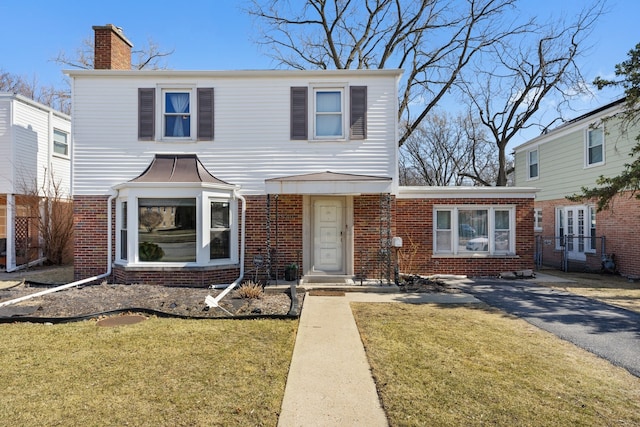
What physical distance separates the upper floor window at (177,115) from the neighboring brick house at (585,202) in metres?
12.1

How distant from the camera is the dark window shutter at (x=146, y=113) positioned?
1015cm

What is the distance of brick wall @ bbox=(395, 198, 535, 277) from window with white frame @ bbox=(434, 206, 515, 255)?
20 centimetres

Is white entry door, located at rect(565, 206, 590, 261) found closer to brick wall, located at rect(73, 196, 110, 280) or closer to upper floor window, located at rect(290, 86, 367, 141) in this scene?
upper floor window, located at rect(290, 86, 367, 141)

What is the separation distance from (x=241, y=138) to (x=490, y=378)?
27.6 feet

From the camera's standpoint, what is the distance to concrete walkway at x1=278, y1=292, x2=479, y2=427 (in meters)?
3.30

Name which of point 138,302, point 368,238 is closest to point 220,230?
point 138,302

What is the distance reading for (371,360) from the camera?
461cm

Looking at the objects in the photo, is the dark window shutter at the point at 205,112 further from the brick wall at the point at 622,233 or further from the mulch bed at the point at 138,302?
the brick wall at the point at 622,233

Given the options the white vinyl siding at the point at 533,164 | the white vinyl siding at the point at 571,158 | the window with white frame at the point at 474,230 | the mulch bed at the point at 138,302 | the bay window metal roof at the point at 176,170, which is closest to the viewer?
the mulch bed at the point at 138,302

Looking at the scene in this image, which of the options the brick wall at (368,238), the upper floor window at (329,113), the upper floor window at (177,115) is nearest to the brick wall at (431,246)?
the brick wall at (368,238)

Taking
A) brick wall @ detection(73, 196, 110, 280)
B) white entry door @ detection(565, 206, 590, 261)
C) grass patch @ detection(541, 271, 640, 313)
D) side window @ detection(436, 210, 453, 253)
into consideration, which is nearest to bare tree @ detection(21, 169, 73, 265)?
brick wall @ detection(73, 196, 110, 280)

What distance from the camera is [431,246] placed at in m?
11.4

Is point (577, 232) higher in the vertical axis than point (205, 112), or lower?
lower

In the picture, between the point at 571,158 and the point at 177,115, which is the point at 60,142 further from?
the point at 571,158
